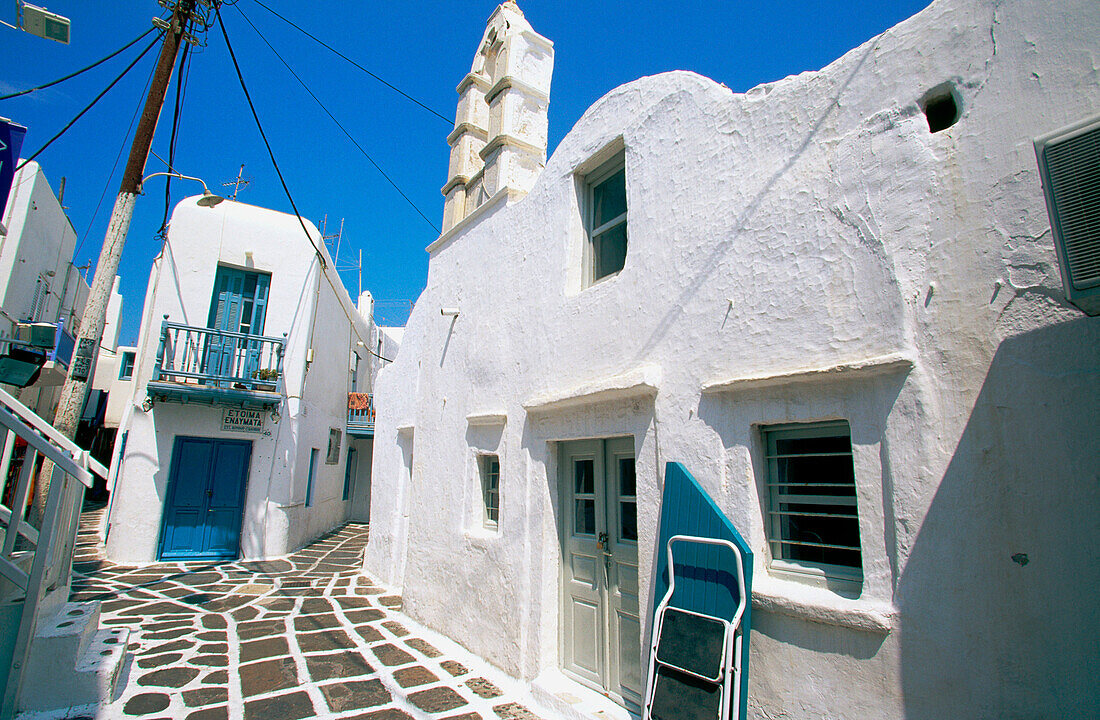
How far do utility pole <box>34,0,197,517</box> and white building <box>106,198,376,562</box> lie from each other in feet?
9.44

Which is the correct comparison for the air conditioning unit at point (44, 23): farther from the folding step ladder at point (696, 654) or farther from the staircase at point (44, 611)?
A: the folding step ladder at point (696, 654)

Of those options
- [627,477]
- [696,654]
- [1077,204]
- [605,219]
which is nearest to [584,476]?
[627,477]

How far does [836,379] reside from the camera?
290 centimetres

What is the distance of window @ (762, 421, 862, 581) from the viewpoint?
2984 millimetres

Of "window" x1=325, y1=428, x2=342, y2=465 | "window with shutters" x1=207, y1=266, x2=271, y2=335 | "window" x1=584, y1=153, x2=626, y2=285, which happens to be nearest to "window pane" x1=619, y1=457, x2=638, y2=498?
"window" x1=584, y1=153, x2=626, y2=285

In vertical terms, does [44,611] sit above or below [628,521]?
below

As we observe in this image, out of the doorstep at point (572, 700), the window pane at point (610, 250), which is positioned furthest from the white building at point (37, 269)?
the doorstep at point (572, 700)

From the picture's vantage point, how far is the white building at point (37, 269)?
1145 centimetres

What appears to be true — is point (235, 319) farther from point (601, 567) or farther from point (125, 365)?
point (125, 365)

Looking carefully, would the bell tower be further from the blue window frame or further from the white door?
the blue window frame

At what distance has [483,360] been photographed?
6.11m

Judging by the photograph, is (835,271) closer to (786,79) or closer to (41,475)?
(786,79)

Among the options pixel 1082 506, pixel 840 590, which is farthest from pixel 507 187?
pixel 1082 506

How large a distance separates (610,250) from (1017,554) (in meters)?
3.60
